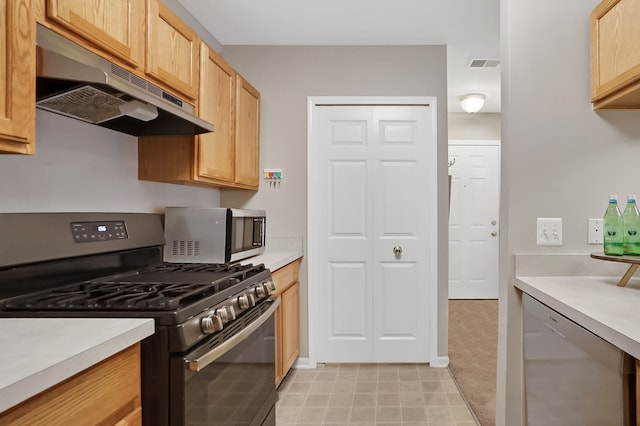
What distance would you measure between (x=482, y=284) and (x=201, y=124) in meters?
4.48

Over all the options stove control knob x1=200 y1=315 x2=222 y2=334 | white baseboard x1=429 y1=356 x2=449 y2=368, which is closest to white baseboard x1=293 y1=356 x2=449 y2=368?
white baseboard x1=429 y1=356 x2=449 y2=368

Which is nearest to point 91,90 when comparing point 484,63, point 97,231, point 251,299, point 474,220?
point 97,231

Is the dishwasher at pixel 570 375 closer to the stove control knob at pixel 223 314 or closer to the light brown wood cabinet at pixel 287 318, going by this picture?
the stove control knob at pixel 223 314

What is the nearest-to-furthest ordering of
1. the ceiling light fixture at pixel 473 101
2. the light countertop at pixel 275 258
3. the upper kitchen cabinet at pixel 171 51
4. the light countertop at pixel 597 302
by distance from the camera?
the light countertop at pixel 597 302 → the upper kitchen cabinet at pixel 171 51 → the light countertop at pixel 275 258 → the ceiling light fixture at pixel 473 101

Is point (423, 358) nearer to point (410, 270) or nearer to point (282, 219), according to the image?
point (410, 270)

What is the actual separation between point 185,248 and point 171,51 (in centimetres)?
101

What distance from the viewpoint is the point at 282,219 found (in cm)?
310

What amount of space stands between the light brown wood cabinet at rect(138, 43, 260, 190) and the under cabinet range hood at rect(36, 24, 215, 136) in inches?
10.8

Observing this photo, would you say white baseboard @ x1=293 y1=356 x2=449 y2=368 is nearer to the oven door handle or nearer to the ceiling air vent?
the oven door handle

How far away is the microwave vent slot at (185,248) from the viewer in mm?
2213

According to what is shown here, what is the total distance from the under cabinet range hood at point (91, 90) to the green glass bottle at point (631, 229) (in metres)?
1.78

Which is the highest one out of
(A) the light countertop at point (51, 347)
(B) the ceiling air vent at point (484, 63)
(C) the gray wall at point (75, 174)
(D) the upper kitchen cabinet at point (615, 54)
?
(B) the ceiling air vent at point (484, 63)

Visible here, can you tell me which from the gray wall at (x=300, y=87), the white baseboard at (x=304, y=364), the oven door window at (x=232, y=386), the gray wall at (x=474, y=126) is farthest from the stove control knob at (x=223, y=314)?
the gray wall at (x=474, y=126)

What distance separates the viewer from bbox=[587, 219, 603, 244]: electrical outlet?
5.41ft
